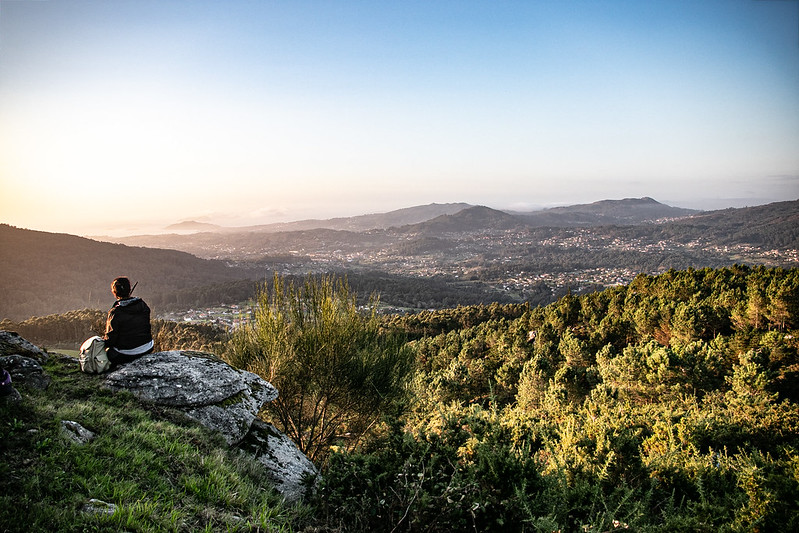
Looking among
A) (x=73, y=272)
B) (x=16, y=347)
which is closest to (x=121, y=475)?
(x=16, y=347)

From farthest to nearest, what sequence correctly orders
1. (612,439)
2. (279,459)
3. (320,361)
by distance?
(320,361) → (612,439) → (279,459)

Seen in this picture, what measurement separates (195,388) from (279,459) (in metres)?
1.97

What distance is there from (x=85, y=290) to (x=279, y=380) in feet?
325

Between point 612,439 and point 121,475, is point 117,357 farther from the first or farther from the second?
point 612,439

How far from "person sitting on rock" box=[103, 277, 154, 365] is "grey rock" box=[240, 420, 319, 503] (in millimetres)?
2748

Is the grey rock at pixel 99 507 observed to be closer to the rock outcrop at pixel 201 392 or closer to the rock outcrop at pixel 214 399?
the rock outcrop at pixel 201 392

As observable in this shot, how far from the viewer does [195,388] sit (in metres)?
6.05

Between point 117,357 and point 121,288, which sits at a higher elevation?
point 121,288

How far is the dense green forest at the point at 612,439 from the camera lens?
12.5 ft

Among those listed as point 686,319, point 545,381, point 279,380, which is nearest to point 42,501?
point 279,380

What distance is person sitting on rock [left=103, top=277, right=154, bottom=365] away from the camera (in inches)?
248

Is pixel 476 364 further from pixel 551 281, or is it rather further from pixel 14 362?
pixel 551 281

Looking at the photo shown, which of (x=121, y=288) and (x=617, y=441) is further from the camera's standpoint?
(x=617, y=441)

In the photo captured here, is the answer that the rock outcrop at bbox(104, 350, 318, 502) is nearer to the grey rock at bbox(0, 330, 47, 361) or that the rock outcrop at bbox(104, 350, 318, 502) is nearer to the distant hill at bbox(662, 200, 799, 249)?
the grey rock at bbox(0, 330, 47, 361)
